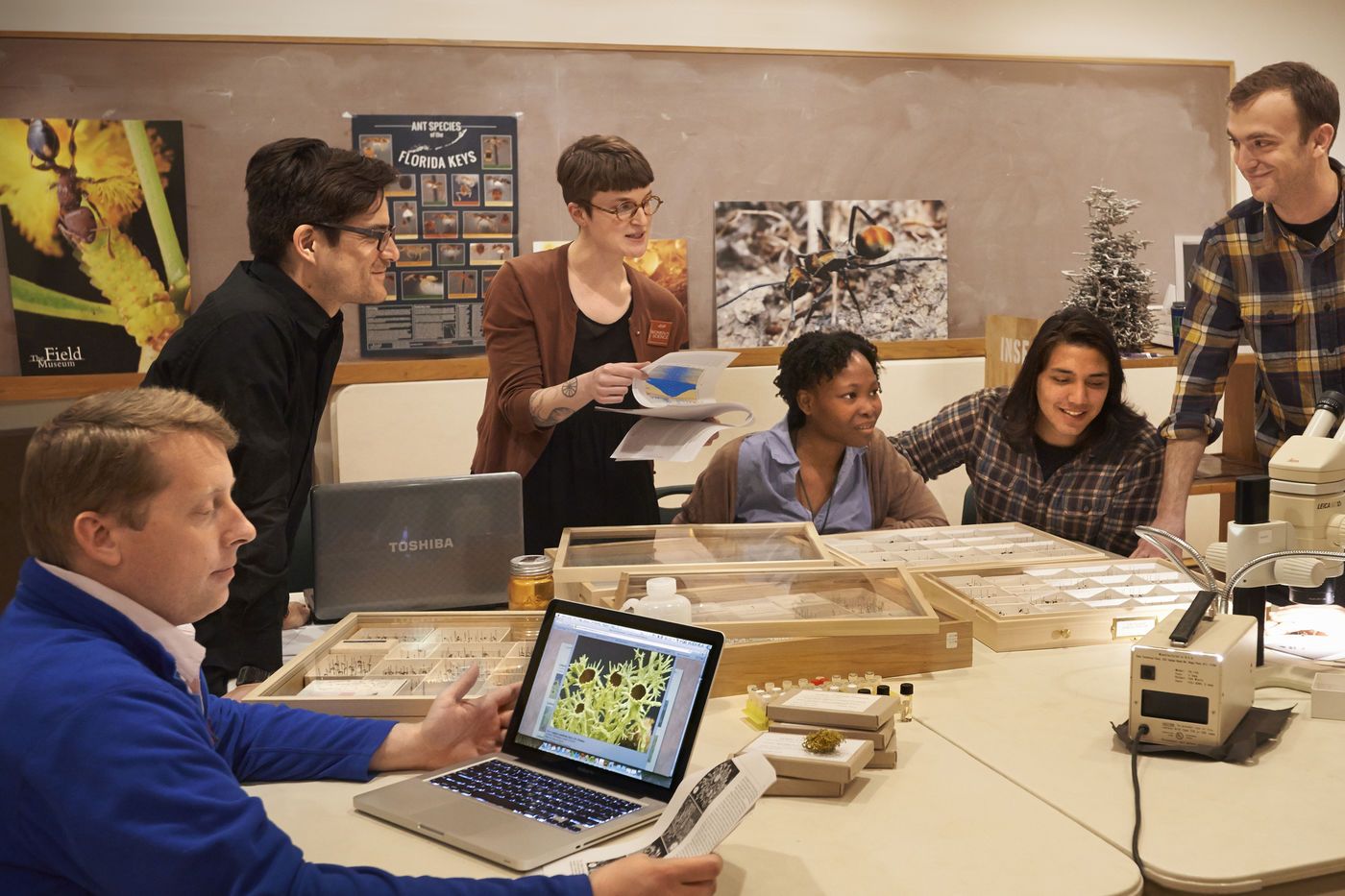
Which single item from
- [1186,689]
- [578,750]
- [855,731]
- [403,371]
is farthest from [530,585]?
[403,371]

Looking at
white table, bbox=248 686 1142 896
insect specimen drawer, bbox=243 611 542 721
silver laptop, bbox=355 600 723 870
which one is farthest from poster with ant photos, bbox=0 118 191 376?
silver laptop, bbox=355 600 723 870

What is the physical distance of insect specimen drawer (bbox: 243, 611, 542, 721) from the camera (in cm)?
187

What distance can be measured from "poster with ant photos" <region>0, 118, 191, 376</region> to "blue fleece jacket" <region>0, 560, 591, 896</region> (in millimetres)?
3609

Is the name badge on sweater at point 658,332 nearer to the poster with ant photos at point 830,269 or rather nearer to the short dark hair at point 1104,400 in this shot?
the short dark hair at point 1104,400

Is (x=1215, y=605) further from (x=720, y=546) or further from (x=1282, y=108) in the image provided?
(x=1282, y=108)

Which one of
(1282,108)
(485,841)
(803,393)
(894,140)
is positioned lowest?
(485,841)

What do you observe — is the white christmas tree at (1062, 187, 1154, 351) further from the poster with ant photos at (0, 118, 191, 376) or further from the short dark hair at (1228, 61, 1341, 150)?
the poster with ant photos at (0, 118, 191, 376)

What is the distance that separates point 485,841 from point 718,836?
338 mm

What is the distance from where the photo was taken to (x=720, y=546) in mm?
2768

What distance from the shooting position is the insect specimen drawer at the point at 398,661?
1870 mm

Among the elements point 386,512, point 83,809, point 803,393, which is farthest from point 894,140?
point 83,809

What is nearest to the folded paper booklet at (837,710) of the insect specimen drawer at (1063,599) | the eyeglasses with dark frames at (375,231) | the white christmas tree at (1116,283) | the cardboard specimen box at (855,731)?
the cardboard specimen box at (855,731)

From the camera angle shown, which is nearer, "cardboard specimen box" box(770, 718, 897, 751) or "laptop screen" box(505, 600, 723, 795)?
"laptop screen" box(505, 600, 723, 795)

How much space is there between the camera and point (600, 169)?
3.11m
